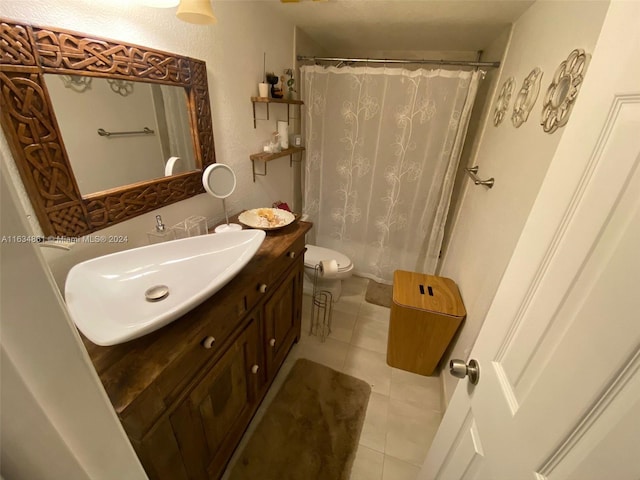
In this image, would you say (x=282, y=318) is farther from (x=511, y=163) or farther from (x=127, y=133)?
(x=511, y=163)

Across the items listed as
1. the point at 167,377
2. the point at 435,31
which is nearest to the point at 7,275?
the point at 167,377

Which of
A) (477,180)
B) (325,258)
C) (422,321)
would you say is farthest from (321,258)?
(477,180)

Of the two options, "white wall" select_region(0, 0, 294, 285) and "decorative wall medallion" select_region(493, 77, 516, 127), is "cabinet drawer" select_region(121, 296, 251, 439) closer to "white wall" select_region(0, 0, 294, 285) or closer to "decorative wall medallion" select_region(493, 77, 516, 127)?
"white wall" select_region(0, 0, 294, 285)

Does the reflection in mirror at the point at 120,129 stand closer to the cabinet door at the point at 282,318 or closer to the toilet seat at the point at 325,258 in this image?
the cabinet door at the point at 282,318

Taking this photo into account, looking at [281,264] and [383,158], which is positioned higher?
[383,158]

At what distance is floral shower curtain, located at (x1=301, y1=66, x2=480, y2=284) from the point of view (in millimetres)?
1845

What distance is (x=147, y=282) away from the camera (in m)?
0.88

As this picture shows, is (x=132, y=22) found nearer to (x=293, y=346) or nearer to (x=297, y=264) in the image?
(x=297, y=264)

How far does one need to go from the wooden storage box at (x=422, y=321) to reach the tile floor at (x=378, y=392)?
11 centimetres

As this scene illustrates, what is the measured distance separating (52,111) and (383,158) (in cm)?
187

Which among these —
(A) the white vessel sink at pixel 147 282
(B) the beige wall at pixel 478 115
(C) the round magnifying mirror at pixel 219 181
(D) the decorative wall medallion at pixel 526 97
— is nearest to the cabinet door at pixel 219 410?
(A) the white vessel sink at pixel 147 282

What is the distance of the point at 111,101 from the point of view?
2.90ft

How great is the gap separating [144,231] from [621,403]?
1329 mm

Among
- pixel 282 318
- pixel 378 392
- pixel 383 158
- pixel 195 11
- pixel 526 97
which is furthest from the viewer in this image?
pixel 383 158
